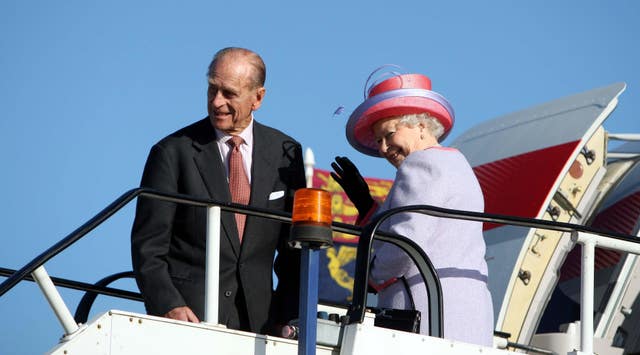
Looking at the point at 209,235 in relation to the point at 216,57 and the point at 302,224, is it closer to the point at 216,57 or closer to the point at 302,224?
the point at 302,224

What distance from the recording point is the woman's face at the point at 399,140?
6176mm

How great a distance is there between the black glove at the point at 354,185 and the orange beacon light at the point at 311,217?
5.07ft

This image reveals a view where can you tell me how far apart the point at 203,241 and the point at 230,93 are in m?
0.78

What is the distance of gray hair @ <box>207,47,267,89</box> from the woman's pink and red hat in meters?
0.63

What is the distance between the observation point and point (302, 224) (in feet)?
16.1

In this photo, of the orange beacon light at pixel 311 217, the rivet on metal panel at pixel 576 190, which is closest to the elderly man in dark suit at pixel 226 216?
the orange beacon light at pixel 311 217

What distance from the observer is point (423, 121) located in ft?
20.6

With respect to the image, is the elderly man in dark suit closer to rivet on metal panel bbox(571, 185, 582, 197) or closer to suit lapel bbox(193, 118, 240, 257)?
suit lapel bbox(193, 118, 240, 257)

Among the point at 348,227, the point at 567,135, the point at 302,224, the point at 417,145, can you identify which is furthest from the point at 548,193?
the point at 302,224

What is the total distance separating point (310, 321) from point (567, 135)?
6477 millimetres

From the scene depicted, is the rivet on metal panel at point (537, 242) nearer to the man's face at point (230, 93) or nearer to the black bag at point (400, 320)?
the man's face at point (230, 93)

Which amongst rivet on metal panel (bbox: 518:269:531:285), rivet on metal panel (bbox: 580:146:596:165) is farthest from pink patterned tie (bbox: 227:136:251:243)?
rivet on metal panel (bbox: 580:146:596:165)

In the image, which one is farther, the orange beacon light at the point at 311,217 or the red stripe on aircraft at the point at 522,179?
the red stripe on aircraft at the point at 522,179

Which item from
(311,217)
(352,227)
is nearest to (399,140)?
(352,227)
